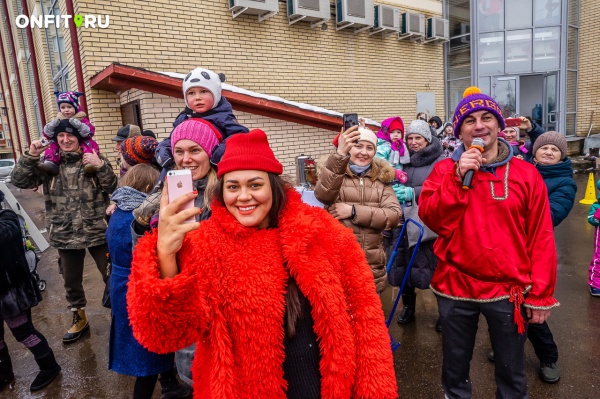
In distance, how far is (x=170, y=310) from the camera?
1.26 metres

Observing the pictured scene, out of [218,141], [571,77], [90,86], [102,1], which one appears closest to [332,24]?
[102,1]

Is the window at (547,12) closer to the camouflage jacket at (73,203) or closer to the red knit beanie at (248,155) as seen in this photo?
the camouflage jacket at (73,203)

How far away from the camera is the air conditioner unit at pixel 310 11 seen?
891 cm

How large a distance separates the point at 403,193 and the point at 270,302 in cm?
236

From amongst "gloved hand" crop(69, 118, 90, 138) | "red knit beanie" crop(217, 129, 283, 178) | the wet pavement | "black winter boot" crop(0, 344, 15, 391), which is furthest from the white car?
"red knit beanie" crop(217, 129, 283, 178)

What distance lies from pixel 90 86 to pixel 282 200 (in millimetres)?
6533

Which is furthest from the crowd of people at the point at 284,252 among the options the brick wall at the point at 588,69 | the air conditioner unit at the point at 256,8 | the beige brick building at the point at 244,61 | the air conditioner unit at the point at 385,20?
the brick wall at the point at 588,69

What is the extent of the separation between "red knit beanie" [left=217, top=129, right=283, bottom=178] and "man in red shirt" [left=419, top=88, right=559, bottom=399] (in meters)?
1.11

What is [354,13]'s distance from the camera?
32.5 feet

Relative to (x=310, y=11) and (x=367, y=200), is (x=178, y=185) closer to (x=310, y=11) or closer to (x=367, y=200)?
(x=367, y=200)

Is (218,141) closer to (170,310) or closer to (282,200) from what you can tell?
(282,200)

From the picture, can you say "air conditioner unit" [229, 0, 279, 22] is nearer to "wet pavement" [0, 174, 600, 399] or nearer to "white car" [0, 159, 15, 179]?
"wet pavement" [0, 174, 600, 399]

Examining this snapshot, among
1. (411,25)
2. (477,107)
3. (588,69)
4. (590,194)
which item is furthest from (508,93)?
(477,107)

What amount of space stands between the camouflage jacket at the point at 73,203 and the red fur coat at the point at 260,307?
114 inches
